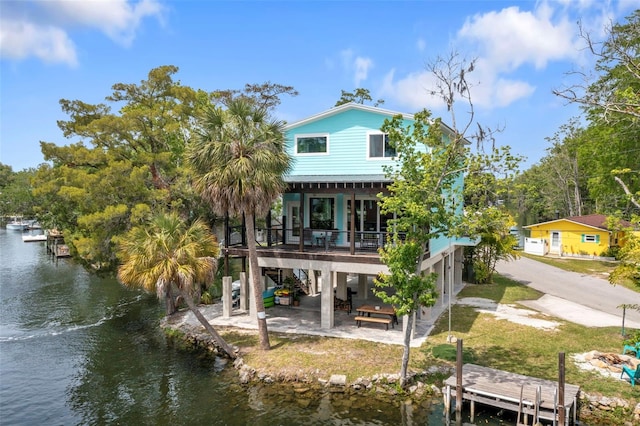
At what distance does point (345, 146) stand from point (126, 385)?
1468 cm

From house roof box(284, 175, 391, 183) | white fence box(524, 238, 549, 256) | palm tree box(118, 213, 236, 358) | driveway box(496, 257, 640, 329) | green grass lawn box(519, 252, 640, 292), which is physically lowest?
driveway box(496, 257, 640, 329)

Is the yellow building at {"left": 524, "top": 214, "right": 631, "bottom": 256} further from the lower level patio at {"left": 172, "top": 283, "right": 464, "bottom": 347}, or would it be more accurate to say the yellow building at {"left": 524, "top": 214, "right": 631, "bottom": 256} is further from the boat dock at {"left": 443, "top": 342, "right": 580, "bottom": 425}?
the boat dock at {"left": 443, "top": 342, "right": 580, "bottom": 425}

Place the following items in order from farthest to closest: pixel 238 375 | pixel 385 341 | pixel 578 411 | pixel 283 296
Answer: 1. pixel 283 296
2. pixel 385 341
3. pixel 238 375
4. pixel 578 411

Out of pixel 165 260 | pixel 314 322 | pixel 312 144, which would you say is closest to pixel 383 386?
pixel 314 322

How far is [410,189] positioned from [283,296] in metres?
12.6

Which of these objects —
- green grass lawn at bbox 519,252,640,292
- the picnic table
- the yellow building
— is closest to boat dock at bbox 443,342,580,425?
the picnic table

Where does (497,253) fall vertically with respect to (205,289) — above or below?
above

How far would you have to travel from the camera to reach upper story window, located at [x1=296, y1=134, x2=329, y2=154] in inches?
918

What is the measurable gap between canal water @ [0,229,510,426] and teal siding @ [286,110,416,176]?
36.2 feet

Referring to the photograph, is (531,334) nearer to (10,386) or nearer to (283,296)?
(283,296)

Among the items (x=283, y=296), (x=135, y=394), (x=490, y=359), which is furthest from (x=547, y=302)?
(x=135, y=394)

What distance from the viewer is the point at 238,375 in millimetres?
16422

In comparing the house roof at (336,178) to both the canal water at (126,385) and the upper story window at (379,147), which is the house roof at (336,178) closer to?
the upper story window at (379,147)

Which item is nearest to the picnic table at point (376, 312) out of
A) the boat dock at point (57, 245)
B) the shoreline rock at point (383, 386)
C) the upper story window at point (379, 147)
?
the shoreline rock at point (383, 386)
